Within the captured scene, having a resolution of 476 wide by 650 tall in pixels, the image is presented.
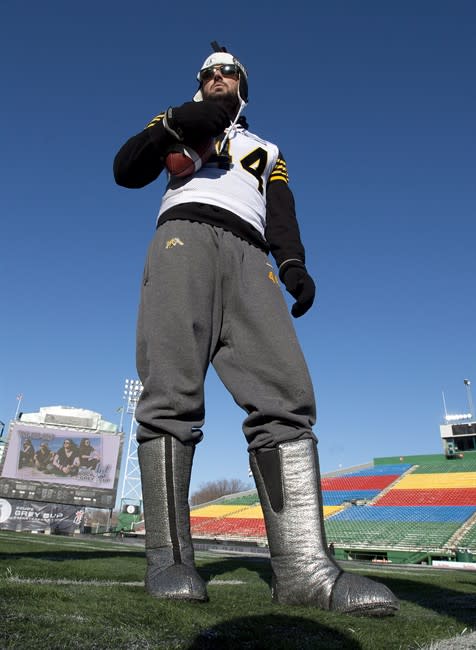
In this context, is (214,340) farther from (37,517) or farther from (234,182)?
(37,517)

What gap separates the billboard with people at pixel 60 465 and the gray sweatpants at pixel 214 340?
2886cm

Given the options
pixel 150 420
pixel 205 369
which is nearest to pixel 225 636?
pixel 150 420

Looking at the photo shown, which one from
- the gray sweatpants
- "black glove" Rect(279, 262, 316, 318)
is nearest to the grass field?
the gray sweatpants

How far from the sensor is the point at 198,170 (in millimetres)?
2150

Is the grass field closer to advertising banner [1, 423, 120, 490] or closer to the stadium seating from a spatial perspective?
the stadium seating

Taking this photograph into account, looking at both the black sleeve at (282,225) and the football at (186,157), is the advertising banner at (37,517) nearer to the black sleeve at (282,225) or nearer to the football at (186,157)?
the black sleeve at (282,225)

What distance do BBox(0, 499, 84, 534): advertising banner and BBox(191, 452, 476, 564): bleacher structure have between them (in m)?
6.94

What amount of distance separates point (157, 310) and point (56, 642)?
1181mm

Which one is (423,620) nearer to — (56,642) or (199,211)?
(56,642)

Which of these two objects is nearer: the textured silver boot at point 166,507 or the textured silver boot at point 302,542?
the textured silver boot at point 302,542

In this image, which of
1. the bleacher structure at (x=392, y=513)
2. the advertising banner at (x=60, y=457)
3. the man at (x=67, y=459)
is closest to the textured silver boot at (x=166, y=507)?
the bleacher structure at (x=392, y=513)

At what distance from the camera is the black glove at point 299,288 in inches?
86.5

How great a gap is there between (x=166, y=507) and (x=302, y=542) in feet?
1.43

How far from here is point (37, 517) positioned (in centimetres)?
2756
